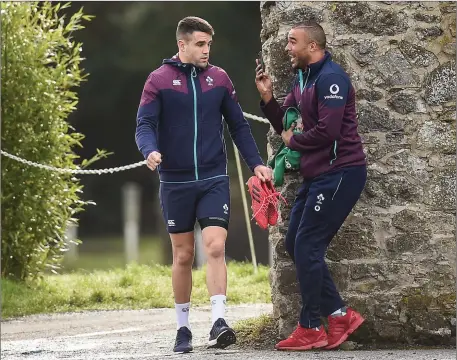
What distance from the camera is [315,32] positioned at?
6.93m

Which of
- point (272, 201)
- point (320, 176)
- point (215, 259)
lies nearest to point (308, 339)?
point (215, 259)

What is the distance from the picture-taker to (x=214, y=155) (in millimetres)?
6930

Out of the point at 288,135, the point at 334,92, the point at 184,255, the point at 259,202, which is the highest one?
the point at 334,92

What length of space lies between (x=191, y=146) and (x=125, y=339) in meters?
1.60

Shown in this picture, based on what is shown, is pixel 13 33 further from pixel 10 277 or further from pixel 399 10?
pixel 399 10

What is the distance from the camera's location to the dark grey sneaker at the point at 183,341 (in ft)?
23.0

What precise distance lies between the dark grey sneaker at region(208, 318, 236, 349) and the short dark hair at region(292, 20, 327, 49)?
5.21 ft

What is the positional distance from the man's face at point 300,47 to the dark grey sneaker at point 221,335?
1.46 metres

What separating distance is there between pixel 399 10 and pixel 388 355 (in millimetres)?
1935

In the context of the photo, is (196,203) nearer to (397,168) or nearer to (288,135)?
(288,135)

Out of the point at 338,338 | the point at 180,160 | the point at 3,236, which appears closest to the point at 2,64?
the point at 3,236

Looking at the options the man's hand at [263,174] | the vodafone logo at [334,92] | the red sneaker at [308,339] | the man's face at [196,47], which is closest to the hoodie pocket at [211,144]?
the man's hand at [263,174]

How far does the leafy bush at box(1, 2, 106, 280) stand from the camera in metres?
10.4

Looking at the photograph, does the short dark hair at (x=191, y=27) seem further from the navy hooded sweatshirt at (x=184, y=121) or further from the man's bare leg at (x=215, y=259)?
the man's bare leg at (x=215, y=259)
